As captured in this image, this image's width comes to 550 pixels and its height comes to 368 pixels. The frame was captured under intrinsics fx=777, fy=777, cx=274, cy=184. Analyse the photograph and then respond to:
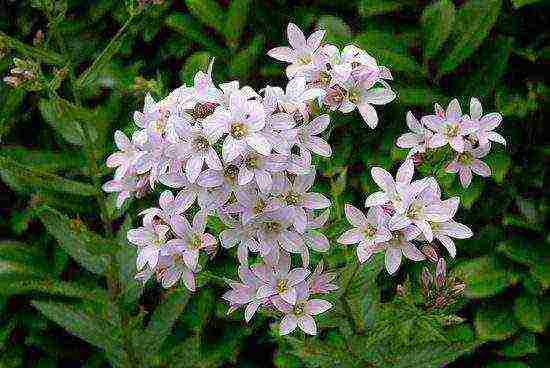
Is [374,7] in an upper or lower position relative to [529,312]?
upper

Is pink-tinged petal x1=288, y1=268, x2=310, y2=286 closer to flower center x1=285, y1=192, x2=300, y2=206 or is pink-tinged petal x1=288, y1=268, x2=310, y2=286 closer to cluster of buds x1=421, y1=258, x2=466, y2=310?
flower center x1=285, y1=192, x2=300, y2=206

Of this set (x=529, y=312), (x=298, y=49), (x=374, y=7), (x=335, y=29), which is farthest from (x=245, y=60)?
(x=529, y=312)

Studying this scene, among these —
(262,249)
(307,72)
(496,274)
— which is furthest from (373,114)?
(496,274)

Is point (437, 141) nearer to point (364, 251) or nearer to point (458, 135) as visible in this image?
point (458, 135)

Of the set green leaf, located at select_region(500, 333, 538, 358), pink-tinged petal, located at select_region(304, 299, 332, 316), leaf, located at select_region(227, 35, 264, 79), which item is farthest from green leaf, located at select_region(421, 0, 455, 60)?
pink-tinged petal, located at select_region(304, 299, 332, 316)

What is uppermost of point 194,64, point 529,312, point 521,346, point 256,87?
point 194,64
